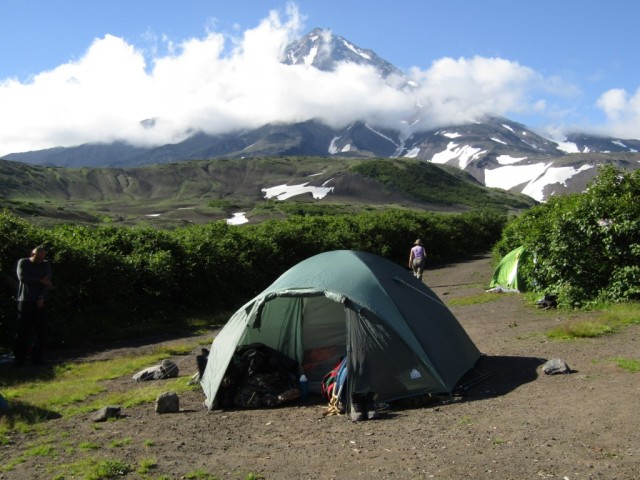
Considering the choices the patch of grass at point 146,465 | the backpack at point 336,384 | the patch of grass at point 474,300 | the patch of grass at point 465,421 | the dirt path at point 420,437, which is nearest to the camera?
the dirt path at point 420,437

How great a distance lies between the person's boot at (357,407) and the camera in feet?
25.3

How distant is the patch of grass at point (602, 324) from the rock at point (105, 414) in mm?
8041

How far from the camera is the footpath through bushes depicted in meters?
14.2

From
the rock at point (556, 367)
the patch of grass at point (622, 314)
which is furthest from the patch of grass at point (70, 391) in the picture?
the patch of grass at point (622, 314)

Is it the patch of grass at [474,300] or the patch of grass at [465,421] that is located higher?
the patch of grass at [474,300]

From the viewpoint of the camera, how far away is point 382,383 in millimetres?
8367

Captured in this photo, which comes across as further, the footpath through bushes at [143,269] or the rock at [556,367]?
the footpath through bushes at [143,269]

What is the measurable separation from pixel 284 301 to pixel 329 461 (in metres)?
4.20

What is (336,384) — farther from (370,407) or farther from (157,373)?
(157,373)

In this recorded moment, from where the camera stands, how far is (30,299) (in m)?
11.6

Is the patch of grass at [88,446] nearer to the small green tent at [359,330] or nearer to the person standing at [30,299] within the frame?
the small green tent at [359,330]

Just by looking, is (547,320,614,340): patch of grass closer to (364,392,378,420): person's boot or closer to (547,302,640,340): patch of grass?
(547,302,640,340): patch of grass

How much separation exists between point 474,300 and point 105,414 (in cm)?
1312

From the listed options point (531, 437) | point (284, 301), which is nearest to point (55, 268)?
point (284, 301)
